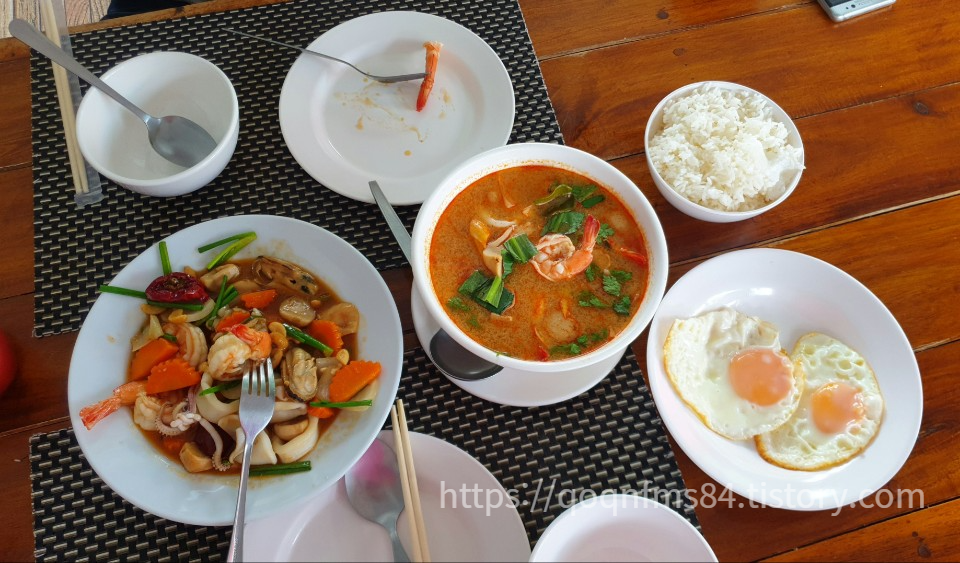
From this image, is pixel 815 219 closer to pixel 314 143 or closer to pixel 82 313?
pixel 314 143

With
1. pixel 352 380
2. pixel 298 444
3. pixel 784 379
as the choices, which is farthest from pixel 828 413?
pixel 298 444

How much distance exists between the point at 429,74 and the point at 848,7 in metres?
1.49

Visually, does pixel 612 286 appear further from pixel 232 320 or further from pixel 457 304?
pixel 232 320

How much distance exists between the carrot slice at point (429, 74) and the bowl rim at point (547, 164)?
466 millimetres

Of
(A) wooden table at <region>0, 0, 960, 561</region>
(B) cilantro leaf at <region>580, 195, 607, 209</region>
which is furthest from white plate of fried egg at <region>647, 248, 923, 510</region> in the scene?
(B) cilantro leaf at <region>580, 195, 607, 209</region>

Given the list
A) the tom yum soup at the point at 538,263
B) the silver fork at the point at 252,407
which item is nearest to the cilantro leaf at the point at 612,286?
the tom yum soup at the point at 538,263

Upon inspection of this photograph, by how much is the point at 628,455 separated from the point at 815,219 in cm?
97

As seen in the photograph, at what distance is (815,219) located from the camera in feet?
6.59

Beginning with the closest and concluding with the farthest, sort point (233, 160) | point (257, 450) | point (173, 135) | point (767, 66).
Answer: point (257, 450) < point (173, 135) < point (233, 160) < point (767, 66)

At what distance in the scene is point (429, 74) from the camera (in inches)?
78.8

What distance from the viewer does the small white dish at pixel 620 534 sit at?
1.46 metres

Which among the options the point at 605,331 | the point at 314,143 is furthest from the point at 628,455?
the point at 314,143

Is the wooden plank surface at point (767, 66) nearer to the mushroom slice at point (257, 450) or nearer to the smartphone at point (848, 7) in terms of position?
the smartphone at point (848, 7)

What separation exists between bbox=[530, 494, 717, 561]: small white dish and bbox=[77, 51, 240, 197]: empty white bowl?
1.31m
